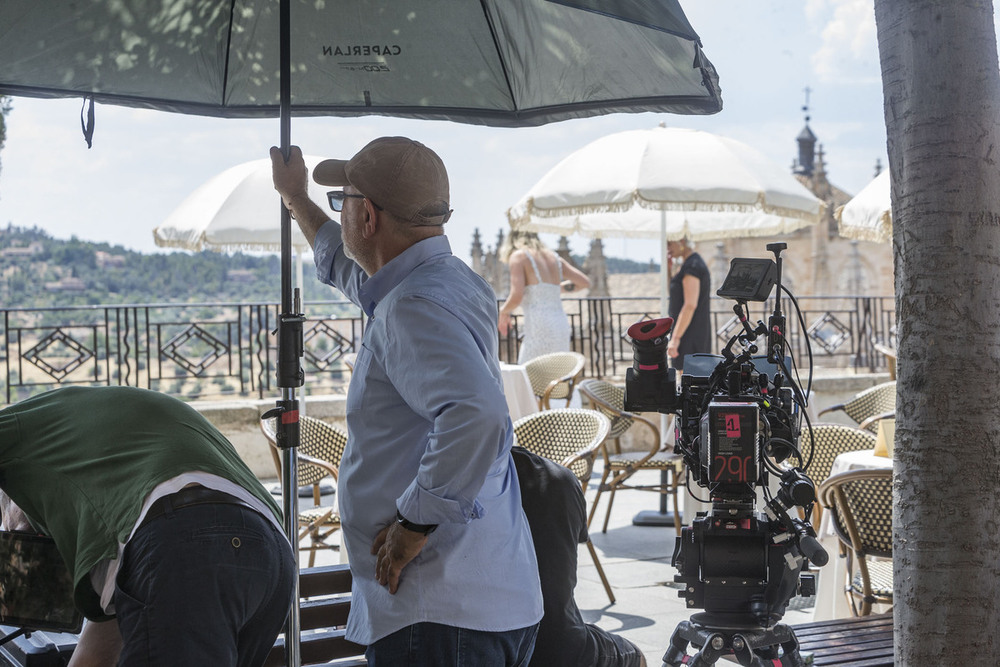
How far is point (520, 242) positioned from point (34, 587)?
5876mm

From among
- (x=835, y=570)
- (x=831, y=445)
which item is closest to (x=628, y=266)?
(x=831, y=445)

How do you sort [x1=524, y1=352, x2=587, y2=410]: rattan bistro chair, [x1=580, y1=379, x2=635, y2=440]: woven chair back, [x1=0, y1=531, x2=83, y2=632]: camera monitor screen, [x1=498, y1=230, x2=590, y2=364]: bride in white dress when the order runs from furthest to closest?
[x1=524, y1=352, x2=587, y2=410]: rattan bistro chair
[x1=498, y1=230, x2=590, y2=364]: bride in white dress
[x1=580, y1=379, x2=635, y2=440]: woven chair back
[x1=0, y1=531, x2=83, y2=632]: camera monitor screen

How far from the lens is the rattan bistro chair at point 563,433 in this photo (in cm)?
466

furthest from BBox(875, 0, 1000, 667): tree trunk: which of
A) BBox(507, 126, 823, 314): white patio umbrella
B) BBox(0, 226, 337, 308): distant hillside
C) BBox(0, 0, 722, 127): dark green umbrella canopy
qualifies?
BBox(0, 226, 337, 308): distant hillside

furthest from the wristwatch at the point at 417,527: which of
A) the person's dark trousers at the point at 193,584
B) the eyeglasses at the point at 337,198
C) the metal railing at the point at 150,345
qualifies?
the metal railing at the point at 150,345

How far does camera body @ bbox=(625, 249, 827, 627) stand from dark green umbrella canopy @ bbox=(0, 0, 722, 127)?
544mm

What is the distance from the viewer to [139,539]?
5.48 ft

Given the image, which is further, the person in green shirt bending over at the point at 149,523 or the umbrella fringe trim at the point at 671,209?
the umbrella fringe trim at the point at 671,209

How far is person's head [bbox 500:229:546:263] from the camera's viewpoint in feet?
24.8

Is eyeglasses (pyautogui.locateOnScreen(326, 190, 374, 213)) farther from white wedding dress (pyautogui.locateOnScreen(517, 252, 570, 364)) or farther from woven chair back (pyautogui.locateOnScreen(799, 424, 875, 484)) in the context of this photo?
white wedding dress (pyautogui.locateOnScreen(517, 252, 570, 364))

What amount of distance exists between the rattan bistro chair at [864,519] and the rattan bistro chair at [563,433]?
136cm

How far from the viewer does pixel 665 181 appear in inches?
243

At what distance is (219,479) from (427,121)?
3.92 ft

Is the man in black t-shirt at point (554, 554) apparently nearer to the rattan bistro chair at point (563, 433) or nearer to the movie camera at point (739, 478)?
the movie camera at point (739, 478)
